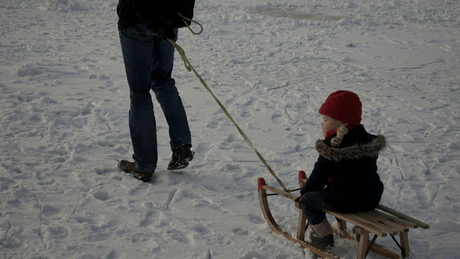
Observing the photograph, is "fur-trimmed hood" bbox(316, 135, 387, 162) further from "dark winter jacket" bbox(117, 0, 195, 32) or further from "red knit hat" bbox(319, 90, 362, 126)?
"dark winter jacket" bbox(117, 0, 195, 32)

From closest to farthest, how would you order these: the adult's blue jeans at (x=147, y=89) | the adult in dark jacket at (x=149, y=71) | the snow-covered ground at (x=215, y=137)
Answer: the snow-covered ground at (x=215, y=137)
the adult in dark jacket at (x=149, y=71)
the adult's blue jeans at (x=147, y=89)

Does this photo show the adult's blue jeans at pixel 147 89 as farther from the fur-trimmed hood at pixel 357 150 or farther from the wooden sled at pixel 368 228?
the fur-trimmed hood at pixel 357 150

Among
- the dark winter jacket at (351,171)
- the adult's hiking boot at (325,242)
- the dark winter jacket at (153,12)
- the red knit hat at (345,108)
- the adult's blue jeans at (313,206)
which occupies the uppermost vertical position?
the dark winter jacket at (153,12)

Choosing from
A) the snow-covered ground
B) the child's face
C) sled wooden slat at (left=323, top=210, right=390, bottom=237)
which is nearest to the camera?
sled wooden slat at (left=323, top=210, right=390, bottom=237)

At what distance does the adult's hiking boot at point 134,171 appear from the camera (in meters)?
2.89

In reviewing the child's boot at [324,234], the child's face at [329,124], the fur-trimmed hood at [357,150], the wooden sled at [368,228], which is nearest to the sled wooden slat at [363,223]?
the wooden sled at [368,228]

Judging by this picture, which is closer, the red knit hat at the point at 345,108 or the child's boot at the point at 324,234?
the red knit hat at the point at 345,108

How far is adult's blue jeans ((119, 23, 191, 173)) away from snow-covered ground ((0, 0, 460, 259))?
0.33 meters

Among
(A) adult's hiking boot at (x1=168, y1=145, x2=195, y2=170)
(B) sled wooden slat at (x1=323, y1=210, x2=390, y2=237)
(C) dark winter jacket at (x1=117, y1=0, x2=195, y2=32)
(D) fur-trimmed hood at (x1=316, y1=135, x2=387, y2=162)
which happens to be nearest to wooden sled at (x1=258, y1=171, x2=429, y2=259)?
(B) sled wooden slat at (x1=323, y1=210, x2=390, y2=237)

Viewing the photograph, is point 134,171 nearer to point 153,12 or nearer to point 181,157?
point 181,157

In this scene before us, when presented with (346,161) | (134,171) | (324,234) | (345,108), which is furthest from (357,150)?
(134,171)

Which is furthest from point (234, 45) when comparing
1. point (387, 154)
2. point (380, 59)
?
point (387, 154)

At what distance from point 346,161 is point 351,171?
76mm

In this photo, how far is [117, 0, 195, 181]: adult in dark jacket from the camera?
2.41 metres
